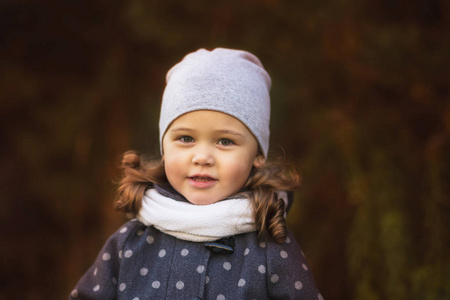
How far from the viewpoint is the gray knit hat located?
6.47 feet

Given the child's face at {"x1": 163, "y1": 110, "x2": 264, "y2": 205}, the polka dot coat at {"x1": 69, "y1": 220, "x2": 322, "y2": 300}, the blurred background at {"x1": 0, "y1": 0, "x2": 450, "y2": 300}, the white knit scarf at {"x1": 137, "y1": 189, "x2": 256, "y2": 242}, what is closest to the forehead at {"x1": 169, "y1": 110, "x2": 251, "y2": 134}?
the child's face at {"x1": 163, "y1": 110, "x2": 264, "y2": 205}

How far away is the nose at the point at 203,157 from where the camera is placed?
1.92 metres

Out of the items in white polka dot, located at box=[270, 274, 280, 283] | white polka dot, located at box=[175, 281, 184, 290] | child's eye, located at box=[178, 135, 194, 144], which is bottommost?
white polka dot, located at box=[175, 281, 184, 290]

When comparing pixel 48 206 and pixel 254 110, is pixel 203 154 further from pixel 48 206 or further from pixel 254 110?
pixel 48 206

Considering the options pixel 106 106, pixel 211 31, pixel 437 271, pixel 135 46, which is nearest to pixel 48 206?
pixel 106 106

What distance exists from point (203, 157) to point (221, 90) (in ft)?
0.99

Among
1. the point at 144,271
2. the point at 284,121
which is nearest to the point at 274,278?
the point at 144,271

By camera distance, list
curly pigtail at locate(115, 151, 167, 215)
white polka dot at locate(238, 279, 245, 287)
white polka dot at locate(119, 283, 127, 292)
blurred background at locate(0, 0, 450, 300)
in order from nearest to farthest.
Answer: white polka dot at locate(238, 279, 245, 287) < white polka dot at locate(119, 283, 127, 292) < curly pigtail at locate(115, 151, 167, 215) < blurred background at locate(0, 0, 450, 300)

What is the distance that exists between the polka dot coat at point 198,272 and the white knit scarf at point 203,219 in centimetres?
6

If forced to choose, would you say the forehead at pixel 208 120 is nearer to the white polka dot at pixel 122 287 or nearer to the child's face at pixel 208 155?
the child's face at pixel 208 155

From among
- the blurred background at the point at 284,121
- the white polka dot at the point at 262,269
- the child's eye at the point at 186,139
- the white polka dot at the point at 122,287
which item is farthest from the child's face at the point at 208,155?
the blurred background at the point at 284,121

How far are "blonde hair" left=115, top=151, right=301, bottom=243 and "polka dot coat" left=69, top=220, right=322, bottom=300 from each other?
8 centimetres

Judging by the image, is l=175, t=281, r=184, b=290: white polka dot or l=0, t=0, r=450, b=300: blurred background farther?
l=0, t=0, r=450, b=300: blurred background

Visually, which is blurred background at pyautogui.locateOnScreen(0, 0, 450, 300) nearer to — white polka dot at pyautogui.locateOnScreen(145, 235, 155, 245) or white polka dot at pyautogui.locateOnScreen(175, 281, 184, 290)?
white polka dot at pyautogui.locateOnScreen(145, 235, 155, 245)
